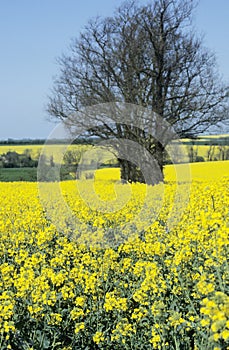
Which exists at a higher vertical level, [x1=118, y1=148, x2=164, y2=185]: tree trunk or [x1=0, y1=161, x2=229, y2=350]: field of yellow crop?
[x1=118, y1=148, x2=164, y2=185]: tree trunk

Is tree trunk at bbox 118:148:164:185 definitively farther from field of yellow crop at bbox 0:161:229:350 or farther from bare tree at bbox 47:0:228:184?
field of yellow crop at bbox 0:161:229:350

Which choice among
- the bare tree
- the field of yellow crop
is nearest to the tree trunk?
the bare tree

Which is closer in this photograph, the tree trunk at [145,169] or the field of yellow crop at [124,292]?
the field of yellow crop at [124,292]

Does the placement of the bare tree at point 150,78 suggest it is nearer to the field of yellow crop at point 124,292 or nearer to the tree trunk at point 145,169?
the tree trunk at point 145,169

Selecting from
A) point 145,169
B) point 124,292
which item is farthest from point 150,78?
point 124,292

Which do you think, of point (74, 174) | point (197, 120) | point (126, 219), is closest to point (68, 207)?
point (126, 219)

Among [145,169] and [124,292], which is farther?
[145,169]

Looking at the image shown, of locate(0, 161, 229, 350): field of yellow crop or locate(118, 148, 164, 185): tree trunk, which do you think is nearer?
locate(0, 161, 229, 350): field of yellow crop

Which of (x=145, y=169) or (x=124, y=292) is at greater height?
(x=145, y=169)

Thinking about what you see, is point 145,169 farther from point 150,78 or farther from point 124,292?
point 124,292

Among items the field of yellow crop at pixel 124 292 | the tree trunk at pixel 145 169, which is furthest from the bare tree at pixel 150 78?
the field of yellow crop at pixel 124 292

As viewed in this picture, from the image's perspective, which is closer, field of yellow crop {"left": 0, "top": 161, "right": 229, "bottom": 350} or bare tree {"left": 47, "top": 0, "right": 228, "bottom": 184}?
field of yellow crop {"left": 0, "top": 161, "right": 229, "bottom": 350}

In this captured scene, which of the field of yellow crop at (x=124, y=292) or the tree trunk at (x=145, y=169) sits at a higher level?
the tree trunk at (x=145, y=169)

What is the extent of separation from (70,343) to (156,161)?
17.9m
